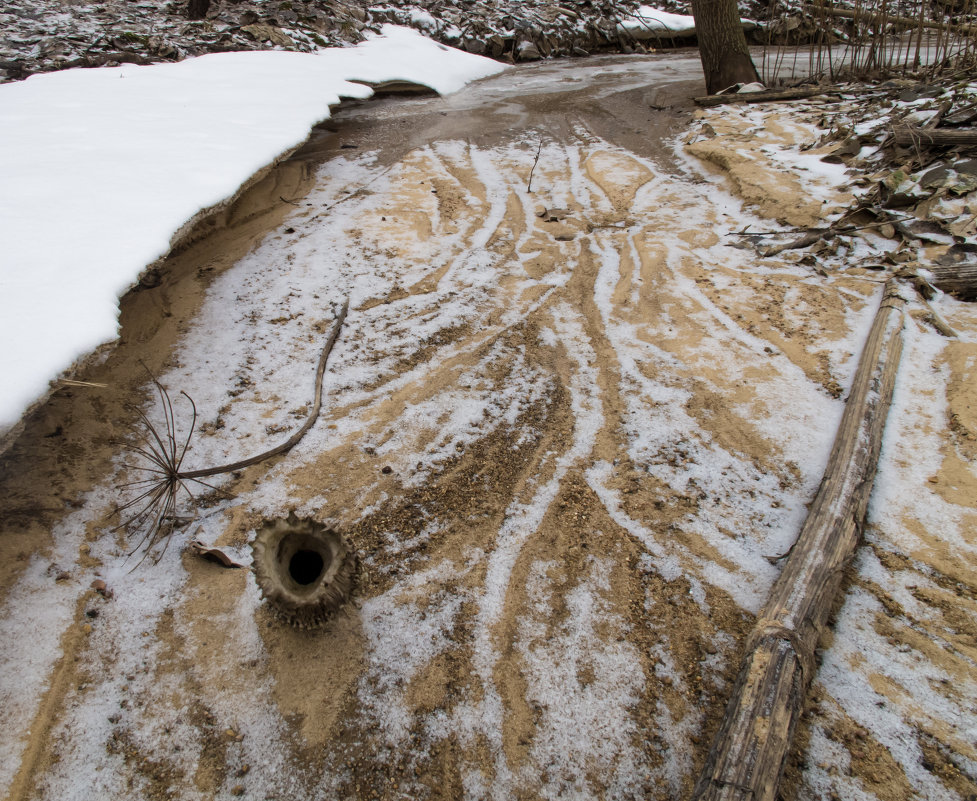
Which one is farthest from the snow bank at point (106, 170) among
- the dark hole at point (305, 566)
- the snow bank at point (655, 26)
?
the snow bank at point (655, 26)

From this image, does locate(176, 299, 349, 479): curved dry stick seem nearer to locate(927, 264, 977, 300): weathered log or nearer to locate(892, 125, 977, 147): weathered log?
locate(927, 264, 977, 300): weathered log

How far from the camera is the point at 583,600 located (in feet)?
6.44

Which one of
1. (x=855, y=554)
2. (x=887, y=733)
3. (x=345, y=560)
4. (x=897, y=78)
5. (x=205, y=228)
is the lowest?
(x=887, y=733)

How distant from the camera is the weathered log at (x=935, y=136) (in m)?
4.15

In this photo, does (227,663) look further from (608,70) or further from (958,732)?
(608,70)

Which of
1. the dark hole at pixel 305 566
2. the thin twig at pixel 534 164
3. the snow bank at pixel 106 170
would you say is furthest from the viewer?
the thin twig at pixel 534 164

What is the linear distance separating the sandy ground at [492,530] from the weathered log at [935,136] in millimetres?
955

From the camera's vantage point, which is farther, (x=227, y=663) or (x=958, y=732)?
(x=227, y=663)

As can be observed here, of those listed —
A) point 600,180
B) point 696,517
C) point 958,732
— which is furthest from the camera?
point 600,180

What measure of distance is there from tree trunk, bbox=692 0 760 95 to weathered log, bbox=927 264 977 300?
5.53 m

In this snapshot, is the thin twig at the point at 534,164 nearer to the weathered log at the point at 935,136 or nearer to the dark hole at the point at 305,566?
the weathered log at the point at 935,136

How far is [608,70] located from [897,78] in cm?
495

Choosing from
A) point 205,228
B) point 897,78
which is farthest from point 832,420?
point 897,78

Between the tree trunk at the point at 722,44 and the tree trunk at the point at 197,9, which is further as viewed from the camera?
the tree trunk at the point at 197,9
